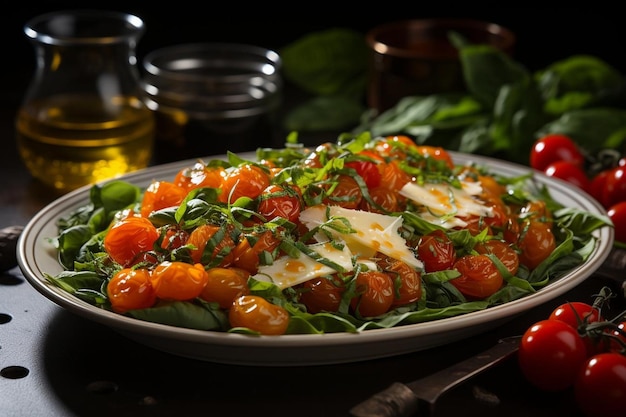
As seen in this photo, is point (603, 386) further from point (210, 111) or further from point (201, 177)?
point (210, 111)

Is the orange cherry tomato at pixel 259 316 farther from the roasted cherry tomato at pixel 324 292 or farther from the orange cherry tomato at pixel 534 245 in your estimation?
the orange cherry tomato at pixel 534 245

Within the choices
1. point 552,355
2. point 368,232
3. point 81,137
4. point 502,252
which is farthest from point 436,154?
point 81,137

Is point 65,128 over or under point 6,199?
over

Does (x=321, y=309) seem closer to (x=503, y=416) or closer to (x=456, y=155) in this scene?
(x=503, y=416)

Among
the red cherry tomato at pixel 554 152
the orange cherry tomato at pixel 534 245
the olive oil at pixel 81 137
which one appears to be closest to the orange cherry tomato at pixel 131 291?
the orange cherry tomato at pixel 534 245

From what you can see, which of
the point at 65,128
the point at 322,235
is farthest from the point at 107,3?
the point at 322,235
